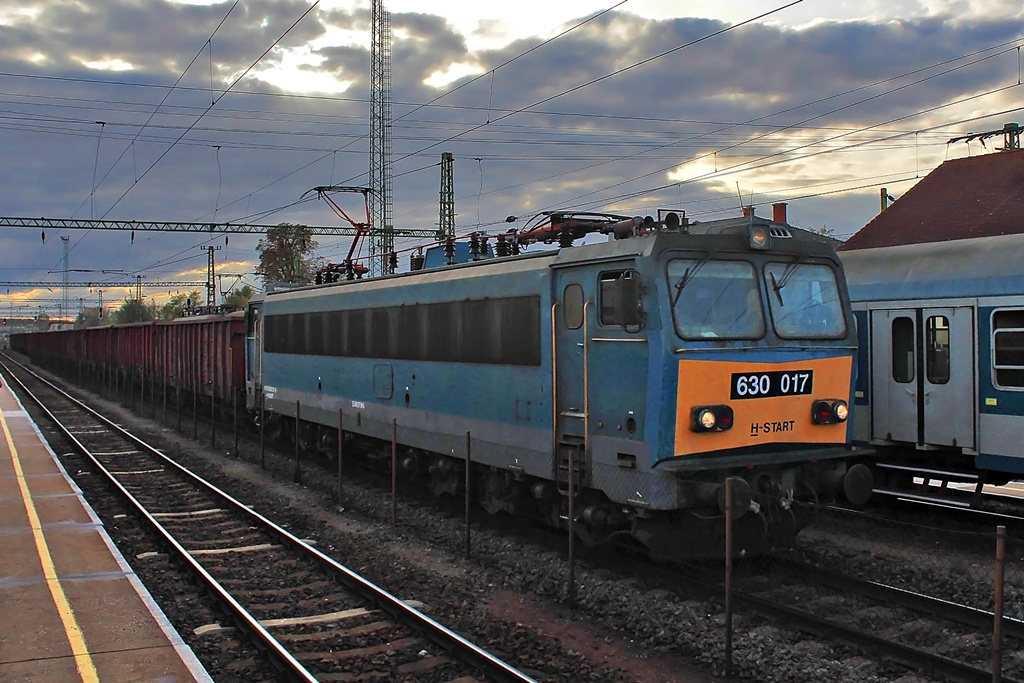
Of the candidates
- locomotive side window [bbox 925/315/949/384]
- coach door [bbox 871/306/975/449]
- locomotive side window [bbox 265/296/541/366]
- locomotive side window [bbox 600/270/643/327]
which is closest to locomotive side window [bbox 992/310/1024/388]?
coach door [bbox 871/306/975/449]

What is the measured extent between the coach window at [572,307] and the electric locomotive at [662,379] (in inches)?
0.8

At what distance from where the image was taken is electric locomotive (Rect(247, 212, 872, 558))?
849 cm

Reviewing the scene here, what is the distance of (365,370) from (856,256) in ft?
26.3

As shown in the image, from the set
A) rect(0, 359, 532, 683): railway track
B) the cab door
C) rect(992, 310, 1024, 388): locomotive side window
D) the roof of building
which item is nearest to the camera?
rect(0, 359, 532, 683): railway track

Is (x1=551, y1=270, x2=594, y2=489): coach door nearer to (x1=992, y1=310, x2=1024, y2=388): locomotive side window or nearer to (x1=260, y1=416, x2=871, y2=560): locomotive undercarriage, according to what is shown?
(x1=260, y1=416, x2=871, y2=560): locomotive undercarriage

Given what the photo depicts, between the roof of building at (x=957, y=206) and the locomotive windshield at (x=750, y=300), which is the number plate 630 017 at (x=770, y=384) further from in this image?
the roof of building at (x=957, y=206)

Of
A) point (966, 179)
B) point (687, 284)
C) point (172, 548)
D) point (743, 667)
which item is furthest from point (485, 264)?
point (966, 179)

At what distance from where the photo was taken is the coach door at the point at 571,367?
30.6ft

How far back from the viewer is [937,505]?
40.9 ft

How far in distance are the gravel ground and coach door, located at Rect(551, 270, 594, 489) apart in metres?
1.32

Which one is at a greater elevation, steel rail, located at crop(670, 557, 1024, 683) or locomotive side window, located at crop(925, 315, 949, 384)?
locomotive side window, located at crop(925, 315, 949, 384)

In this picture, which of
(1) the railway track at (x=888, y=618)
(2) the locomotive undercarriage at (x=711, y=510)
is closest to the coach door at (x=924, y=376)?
(2) the locomotive undercarriage at (x=711, y=510)

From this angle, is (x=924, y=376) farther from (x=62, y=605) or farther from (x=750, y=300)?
(x=62, y=605)

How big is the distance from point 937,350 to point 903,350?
55 centimetres
